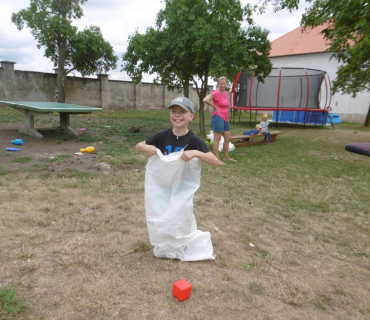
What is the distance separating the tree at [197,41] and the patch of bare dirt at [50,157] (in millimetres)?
3584

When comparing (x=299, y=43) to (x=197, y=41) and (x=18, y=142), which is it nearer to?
(x=197, y=41)

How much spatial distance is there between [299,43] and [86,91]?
20.7 metres

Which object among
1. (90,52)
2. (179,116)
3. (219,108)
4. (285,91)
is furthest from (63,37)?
(179,116)

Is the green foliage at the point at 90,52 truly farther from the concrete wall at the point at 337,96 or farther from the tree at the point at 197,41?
the concrete wall at the point at 337,96

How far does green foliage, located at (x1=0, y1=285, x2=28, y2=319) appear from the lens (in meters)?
1.74

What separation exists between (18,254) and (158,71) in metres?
8.48

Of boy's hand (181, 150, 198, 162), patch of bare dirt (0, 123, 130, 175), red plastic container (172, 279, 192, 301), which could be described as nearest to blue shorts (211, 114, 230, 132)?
patch of bare dirt (0, 123, 130, 175)

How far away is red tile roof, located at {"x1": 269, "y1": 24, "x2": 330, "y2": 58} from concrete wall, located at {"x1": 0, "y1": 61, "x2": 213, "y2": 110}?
12014 mm

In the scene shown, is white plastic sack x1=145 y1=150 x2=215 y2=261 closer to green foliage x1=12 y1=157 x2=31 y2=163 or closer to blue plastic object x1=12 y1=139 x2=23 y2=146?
green foliage x1=12 y1=157 x2=31 y2=163

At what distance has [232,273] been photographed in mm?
2322

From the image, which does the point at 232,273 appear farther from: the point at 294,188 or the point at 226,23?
the point at 226,23

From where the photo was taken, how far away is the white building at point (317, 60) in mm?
23328

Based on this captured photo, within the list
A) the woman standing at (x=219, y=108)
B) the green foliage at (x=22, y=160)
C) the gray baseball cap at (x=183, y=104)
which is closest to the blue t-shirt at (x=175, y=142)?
the gray baseball cap at (x=183, y=104)

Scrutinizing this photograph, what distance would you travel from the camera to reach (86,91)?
69.9 feet
